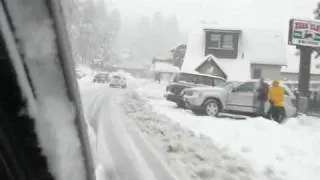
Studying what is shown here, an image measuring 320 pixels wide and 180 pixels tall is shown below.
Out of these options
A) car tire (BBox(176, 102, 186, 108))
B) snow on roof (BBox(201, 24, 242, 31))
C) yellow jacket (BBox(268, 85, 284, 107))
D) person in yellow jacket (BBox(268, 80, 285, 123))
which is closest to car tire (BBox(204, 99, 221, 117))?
person in yellow jacket (BBox(268, 80, 285, 123))

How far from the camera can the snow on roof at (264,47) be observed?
136 ft

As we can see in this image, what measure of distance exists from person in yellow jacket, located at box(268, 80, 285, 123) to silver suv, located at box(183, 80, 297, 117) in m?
1.86

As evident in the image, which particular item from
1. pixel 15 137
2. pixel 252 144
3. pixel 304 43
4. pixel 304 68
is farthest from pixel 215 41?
pixel 15 137

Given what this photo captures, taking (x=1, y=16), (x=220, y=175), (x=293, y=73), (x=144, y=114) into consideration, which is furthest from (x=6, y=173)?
(x=293, y=73)

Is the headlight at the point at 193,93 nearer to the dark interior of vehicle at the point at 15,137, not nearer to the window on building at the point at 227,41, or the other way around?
the dark interior of vehicle at the point at 15,137

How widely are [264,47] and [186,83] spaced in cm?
2414

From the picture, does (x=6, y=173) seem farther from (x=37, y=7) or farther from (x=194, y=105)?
(x=194, y=105)

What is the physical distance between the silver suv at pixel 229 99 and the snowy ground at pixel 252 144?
1.83 m

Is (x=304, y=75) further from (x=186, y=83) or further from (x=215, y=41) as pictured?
(x=215, y=41)

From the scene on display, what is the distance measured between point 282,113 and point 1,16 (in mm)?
14705

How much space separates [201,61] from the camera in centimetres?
3806

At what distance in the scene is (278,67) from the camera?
42.3 metres

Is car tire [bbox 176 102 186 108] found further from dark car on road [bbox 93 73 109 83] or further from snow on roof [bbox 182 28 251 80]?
dark car on road [bbox 93 73 109 83]

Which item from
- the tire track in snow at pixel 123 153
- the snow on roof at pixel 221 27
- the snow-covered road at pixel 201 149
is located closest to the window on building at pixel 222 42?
the snow on roof at pixel 221 27
